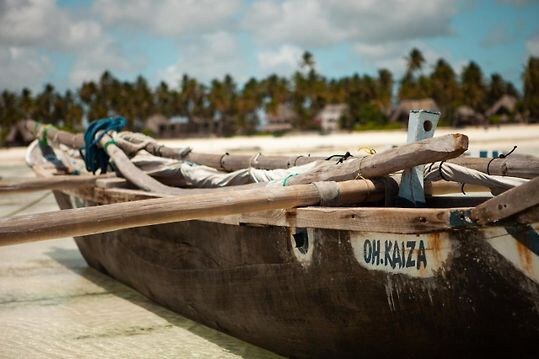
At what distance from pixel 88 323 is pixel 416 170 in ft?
9.54

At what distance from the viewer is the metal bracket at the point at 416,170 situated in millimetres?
3188

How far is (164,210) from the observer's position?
310 centimetres

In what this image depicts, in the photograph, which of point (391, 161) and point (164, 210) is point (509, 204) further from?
point (164, 210)

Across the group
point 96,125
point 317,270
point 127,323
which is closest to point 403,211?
point 317,270

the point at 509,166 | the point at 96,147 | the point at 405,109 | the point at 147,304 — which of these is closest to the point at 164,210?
the point at 509,166

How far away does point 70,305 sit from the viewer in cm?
531

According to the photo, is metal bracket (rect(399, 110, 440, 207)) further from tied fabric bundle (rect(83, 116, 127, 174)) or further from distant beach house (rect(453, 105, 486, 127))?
distant beach house (rect(453, 105, 486, 127))

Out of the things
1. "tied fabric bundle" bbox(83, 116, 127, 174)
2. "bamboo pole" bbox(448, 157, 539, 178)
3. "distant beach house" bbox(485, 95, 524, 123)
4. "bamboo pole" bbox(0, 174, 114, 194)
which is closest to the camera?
"bamboo pole" bbox(448, 157, 539, 178)

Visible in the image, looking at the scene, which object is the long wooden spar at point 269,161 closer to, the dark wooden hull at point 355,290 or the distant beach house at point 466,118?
the dark wooden hull at point 355,290

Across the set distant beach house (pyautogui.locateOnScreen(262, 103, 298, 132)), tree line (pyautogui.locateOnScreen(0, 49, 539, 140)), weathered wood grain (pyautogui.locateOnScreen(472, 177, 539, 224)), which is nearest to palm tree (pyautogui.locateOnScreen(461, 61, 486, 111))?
tree line (pyautogui.locateOnScreen(0, 49, 539, 140))

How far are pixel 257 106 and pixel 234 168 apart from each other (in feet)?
203

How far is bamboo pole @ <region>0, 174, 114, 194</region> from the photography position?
17.4 feet

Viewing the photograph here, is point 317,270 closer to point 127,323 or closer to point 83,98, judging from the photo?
point 127,323

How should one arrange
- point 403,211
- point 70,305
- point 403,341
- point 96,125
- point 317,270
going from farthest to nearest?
point 96,125, point 70,305, point 317,270, point 403,341, point 403,211
